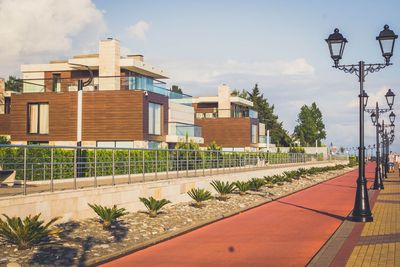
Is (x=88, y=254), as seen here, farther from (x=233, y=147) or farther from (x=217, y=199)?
(x=233, y=147)

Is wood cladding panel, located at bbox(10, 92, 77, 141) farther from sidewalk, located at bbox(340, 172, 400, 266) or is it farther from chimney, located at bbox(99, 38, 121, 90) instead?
sidewalk, located at bbox(340, 172, 400, 266)

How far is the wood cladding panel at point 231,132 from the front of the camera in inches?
2790

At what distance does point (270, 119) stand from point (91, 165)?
3928 inches

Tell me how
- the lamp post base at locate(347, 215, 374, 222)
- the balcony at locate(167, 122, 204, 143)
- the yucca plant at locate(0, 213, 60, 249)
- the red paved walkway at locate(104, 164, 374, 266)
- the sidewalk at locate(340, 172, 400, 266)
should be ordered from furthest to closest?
the balcony at locate(167, 122, 204, 143)
the lamp post base at locate(347, 215, 374, 222)
the yucca plant at locate(0, 213, 60, 249)
the red paved walkway at locate(104, 164, 374, 266)
the sidewalk at locate(340, 172, 400, 266)

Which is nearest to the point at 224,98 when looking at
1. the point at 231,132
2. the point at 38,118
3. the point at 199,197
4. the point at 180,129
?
the point at 231,132

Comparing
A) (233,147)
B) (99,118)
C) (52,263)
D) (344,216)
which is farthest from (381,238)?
(233,147)

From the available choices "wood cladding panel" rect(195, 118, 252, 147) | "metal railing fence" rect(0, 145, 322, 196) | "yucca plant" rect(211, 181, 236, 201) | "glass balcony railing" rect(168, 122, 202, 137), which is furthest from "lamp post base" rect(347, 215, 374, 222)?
"wood cladding panel" rect(195, 118, 252, 147)

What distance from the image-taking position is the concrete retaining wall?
41.7 ft

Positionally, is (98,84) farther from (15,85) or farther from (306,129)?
(306,129)

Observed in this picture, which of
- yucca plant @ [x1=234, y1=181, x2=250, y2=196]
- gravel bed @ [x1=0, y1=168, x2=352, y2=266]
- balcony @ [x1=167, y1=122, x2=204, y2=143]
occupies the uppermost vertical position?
balcony @ [x1=167, y1=122, x2=204, y2=143]

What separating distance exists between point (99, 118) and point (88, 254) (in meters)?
31.5

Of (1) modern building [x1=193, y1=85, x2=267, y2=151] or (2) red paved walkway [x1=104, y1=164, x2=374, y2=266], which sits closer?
(2) red paved walkway [x1=104, y1=164, x2=374, y2=266]

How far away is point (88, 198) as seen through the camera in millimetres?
15594

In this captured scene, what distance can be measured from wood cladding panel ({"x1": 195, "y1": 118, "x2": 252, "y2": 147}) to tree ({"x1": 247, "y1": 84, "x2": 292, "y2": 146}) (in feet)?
140
